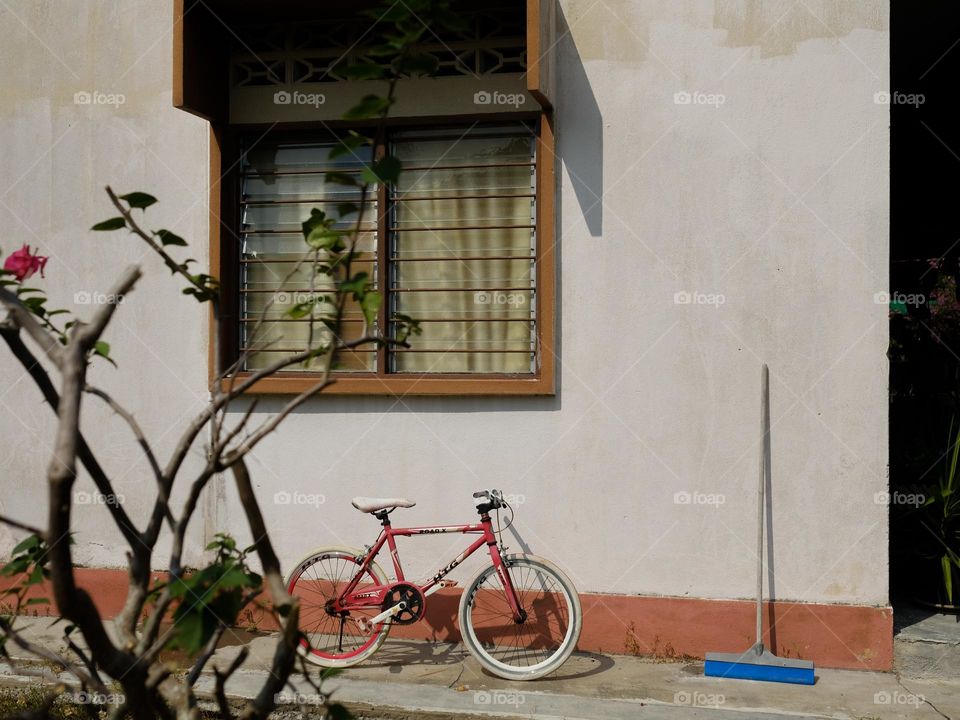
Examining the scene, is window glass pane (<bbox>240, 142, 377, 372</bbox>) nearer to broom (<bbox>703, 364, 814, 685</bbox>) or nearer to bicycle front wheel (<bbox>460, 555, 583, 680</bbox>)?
bicycle front wheel (<bbox>460, 555, 583, 680</bbox>)

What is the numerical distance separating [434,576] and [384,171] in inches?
179

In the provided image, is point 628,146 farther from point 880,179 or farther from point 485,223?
point 880,179

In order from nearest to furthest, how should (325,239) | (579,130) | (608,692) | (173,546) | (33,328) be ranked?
(33,328) < (173,546) < (325,239) < (608,692) < (579,130)

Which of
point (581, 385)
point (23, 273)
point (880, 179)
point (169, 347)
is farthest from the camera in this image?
point (169, 347)

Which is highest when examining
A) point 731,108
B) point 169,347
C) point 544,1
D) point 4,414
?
point 544,1

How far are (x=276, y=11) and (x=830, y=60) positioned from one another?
360 centimetres

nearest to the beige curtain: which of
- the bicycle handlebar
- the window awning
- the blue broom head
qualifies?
the window awning

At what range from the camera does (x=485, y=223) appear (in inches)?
273

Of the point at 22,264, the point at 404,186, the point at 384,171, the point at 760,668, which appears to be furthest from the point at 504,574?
the point at 384,171

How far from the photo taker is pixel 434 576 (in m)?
6.38

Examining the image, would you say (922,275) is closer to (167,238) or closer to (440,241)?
(440,241)

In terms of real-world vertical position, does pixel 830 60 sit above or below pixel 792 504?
above

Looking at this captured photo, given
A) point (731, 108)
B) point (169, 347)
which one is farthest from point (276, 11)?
point (731, 108)

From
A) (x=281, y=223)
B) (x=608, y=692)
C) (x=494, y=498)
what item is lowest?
(x=608, y=692)
